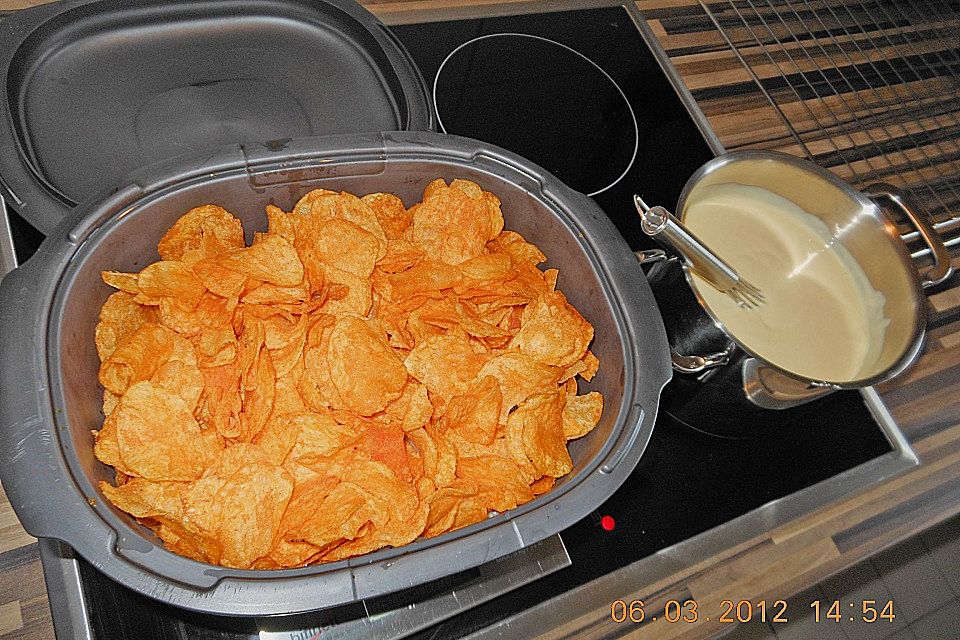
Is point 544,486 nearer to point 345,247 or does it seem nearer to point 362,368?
point 362,368

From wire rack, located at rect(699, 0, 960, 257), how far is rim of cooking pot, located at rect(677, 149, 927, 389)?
1.48 feet

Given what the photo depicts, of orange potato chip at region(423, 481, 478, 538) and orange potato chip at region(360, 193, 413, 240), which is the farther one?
orange potato chip at region(360, 193, 413, 240)

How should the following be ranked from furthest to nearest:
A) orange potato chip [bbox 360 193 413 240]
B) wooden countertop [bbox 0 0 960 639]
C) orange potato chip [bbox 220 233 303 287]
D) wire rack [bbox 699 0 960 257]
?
wire rack [bbox 699 0 960 257], wooden countertop [bbox 0 0 960 639], orange potato chip [bbox 360 193 413 240], orange potato chip [bbox 220 233 303 287]

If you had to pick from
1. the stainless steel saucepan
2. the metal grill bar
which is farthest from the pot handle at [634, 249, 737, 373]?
the metal grill bar

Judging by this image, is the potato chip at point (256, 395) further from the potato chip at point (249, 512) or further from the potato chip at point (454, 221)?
the potato chip at point (454, 221)

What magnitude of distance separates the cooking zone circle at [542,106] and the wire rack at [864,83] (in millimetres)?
441

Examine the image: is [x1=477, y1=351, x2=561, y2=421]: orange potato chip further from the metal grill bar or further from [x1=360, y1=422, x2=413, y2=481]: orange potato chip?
the metal grill bar

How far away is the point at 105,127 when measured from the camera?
1.16 m

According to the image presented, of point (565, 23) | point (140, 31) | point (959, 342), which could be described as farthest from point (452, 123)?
point (959, 342)

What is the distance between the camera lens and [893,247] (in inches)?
43.5

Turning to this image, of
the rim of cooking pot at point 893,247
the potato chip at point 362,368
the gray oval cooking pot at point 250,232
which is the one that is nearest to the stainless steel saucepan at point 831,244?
the rim of cooking pot at point 893,247

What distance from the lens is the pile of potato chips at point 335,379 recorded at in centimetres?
81

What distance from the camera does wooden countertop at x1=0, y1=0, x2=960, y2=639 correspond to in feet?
3.80

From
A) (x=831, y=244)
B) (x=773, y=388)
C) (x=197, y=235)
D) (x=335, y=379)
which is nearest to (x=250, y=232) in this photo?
(x=197, y=235)
